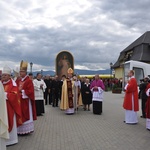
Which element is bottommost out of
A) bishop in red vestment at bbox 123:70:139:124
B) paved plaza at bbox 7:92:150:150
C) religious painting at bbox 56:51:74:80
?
paved plaza at bbox 7:92:150:150

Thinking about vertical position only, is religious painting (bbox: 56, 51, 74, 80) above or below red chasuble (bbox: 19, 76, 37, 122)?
above

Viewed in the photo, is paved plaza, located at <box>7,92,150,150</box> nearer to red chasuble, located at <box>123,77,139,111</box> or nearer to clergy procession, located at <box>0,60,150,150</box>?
clergy procession, located at <box>0,60,150,150</box>

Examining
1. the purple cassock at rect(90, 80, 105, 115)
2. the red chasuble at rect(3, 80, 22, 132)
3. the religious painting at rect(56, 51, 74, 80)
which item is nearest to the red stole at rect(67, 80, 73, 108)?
the purple cassock at rect(90, 80, 105, 115)

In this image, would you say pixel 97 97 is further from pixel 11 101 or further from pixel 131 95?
pixel 11 101

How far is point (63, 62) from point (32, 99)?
59.3 ft

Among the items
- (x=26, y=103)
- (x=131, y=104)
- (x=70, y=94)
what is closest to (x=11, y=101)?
(x=26, y=103)

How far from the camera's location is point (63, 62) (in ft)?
84.6

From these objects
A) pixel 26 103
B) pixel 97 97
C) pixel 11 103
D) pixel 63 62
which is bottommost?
pixel 97 97

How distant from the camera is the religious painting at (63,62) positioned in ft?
84.2

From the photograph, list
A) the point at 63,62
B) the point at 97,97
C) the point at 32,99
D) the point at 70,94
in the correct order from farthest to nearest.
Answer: the point at 63,62 → the point at 70,94 → the point at 97,97 → the point at 32,99

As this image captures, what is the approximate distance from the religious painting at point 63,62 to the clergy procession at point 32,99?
25.8ft

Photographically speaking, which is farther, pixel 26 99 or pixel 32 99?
pixel 32 99

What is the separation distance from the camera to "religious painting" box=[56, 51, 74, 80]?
84.2ft

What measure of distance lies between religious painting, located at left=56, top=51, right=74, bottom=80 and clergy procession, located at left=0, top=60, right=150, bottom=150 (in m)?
7.86
